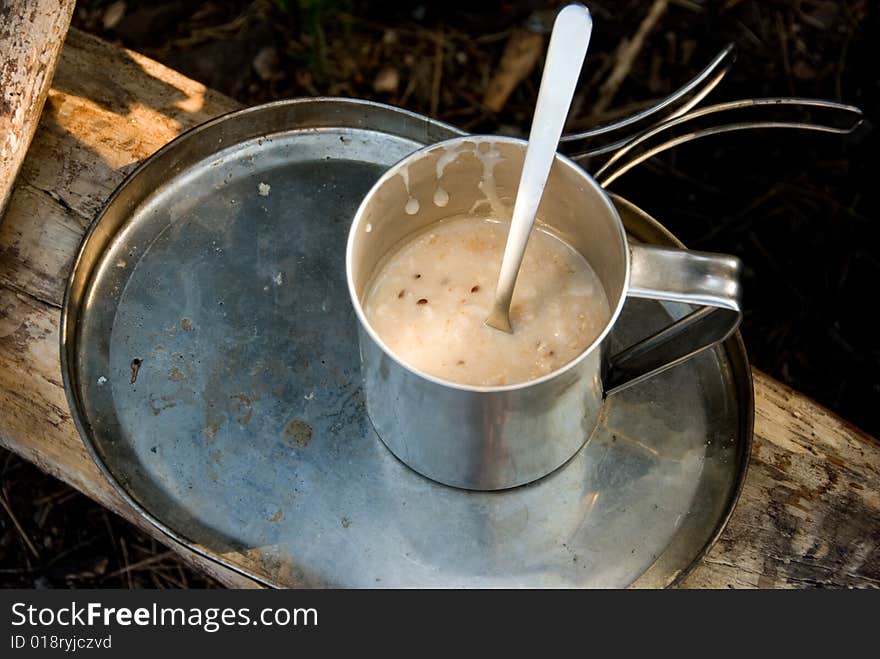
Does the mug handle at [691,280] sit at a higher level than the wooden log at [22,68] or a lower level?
lower

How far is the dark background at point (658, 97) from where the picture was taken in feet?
4.40

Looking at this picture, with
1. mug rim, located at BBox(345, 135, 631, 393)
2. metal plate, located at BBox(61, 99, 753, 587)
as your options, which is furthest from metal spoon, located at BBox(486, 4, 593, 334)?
metal plate, located at BBox(61, 99, 753, 587)

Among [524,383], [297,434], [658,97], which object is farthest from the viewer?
[658,97]

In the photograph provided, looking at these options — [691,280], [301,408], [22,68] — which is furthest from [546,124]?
[22,68]

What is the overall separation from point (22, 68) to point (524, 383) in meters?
0.63

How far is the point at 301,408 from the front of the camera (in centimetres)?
92

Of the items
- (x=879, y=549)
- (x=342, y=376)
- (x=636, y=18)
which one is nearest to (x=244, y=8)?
(x=636, y=18)

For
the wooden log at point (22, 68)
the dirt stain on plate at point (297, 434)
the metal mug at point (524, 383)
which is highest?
the wooden log at point (22, 68)

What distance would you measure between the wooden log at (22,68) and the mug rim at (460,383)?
1.43 ft

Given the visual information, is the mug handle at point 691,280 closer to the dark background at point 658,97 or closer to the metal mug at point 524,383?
the metal mug at point 524,383

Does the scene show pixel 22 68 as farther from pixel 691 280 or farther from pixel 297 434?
pixel 691 280

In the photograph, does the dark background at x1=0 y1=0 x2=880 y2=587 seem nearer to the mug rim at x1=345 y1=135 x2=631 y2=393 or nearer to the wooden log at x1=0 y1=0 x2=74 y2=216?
the wooden log at x1=0 y1=0 x2=74 y2=216

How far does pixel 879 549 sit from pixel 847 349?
54 cm

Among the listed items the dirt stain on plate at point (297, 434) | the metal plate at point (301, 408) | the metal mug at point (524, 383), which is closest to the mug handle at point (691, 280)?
the metal mug at point (524, 383)
